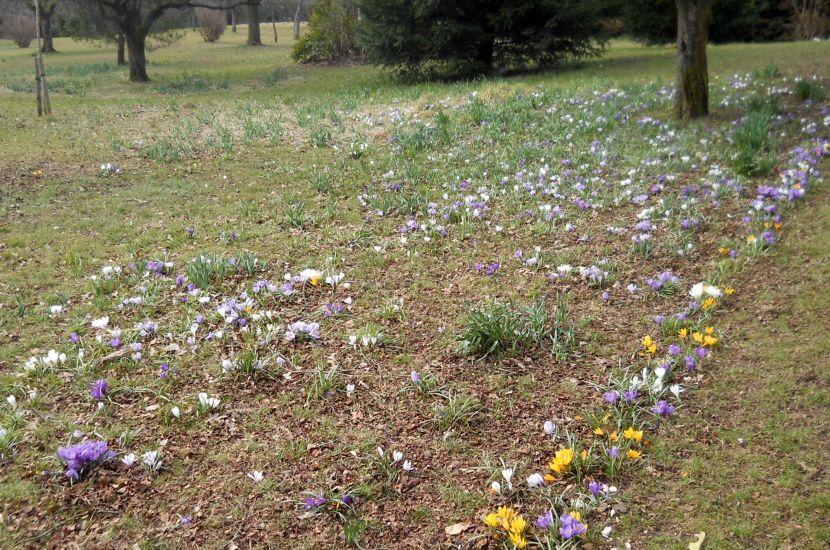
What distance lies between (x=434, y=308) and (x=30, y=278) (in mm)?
3401

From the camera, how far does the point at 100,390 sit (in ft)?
Answer: 11.1

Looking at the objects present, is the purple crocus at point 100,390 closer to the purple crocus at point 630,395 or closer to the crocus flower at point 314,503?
the crocus flower at point 314,503

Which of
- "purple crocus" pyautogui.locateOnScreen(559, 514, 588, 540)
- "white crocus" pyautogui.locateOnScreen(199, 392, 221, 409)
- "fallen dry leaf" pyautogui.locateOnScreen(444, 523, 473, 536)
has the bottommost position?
"fallen dry leaf" pyautogui.locateOnScreen(444, 523, 473, 536)

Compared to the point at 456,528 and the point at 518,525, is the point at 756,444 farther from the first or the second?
the point at 456,528

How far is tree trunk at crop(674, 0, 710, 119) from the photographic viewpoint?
24.8 ft

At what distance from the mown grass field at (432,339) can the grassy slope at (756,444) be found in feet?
0.04

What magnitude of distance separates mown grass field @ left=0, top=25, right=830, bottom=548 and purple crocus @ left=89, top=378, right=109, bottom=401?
6cm

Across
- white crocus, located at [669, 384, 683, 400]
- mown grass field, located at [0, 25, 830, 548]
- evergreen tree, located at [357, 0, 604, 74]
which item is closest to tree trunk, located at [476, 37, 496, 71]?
evergreen tree, located at [357, 0, 604, 74]

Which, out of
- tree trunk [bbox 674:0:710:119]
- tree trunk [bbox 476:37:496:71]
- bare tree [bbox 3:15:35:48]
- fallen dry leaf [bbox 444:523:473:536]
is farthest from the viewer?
bare tree [bbox 3:15:35:48]

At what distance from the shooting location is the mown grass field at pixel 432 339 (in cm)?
268

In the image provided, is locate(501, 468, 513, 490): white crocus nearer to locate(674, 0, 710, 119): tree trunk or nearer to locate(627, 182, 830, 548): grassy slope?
locate(627, 182, 830, 548): grassy slope

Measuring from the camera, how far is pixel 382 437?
3.14m

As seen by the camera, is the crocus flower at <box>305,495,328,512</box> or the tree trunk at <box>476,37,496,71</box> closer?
the crocus flower at <box>305,495,328,512</box>

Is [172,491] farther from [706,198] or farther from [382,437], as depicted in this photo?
[706,198]
